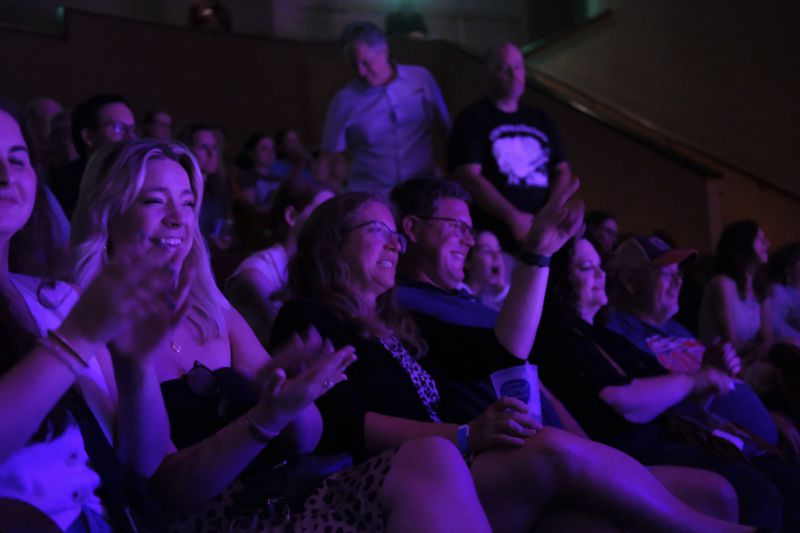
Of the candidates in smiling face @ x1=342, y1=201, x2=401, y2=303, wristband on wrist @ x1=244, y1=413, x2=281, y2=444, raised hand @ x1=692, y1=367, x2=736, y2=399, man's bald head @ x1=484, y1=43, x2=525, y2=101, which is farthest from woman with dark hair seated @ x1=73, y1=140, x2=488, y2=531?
man's bald head @ x1=484, y1=43, x2=525, y2=101

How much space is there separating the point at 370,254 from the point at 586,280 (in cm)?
80

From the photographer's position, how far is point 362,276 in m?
2.15

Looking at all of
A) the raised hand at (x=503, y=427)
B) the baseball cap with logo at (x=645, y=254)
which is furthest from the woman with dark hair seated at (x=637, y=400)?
the raised hand at (x=503, y=427)

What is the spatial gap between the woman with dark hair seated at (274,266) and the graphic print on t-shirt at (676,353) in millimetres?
1119

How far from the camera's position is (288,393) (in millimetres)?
1399

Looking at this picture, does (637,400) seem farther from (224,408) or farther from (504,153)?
(504,153)

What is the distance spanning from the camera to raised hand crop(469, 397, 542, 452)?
5.23ft

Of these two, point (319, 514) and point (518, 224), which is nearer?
point (319, 514)

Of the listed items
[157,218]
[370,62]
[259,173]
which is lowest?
[259,173]

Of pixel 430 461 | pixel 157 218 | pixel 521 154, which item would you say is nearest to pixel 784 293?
pixel 521 154

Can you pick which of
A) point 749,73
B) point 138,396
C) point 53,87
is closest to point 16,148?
point 138,396

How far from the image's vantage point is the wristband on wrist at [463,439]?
1.71 meters

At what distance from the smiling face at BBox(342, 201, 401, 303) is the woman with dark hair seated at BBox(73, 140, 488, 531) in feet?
1.39

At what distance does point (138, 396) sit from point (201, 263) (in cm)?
45
